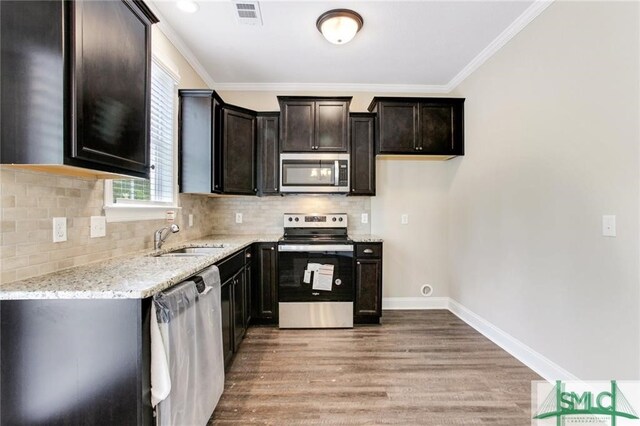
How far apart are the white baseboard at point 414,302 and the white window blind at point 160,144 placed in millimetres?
2732

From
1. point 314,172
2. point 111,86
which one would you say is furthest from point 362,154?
point 111,86

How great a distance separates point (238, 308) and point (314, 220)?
4.63ft

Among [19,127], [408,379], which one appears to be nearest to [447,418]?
[408,379]

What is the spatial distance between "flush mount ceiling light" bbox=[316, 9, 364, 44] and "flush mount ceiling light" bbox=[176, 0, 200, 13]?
94 cm

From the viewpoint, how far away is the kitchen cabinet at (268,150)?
11.0 feet

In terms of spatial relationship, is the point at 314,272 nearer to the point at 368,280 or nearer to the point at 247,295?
the point at 368,280

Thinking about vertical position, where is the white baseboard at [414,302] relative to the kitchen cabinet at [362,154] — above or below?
below

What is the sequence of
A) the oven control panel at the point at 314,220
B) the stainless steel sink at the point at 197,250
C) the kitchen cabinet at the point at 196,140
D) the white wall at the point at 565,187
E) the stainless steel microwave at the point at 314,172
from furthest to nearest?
the oven control panel at the point at 314,220 → the stainless steel microwave at the point at 314,172 → the kitchen cabinet at the point at 196,140 → the stainless steel sink at the point at 197,250 → the white wall at the point at 565,187

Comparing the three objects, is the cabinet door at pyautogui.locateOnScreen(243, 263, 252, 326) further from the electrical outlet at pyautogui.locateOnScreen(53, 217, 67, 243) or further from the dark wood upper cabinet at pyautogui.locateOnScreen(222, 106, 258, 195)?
the electrical outlet at pyautogui.locateOnScreen(53, 217, 67, 243)

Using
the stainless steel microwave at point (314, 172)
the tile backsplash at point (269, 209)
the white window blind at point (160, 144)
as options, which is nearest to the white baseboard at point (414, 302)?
the tile backsplash at point (269, 209)

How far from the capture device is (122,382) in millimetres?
1104

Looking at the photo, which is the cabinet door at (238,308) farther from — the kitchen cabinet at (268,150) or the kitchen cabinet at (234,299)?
the kitchen cabinet at (268,150)

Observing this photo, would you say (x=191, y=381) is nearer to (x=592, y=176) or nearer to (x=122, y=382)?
(x=122, y=382)

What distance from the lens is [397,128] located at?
332cm
